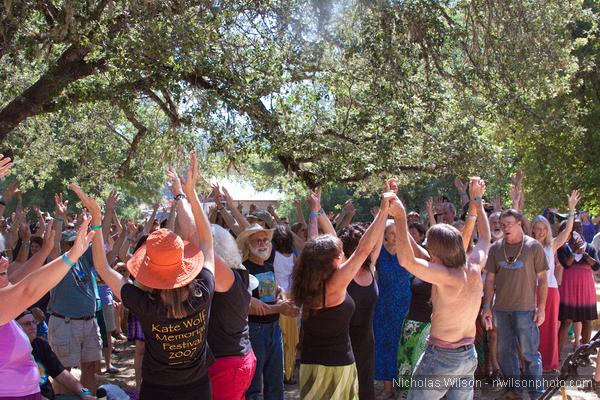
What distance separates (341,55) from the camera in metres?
9.14

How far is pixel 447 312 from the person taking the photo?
14.3 ft

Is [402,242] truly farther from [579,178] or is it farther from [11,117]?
[579,178]

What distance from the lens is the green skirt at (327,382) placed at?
4.27m

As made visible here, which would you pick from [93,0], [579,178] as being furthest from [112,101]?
[579,178]

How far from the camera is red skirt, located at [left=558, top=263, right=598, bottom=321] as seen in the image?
845cm

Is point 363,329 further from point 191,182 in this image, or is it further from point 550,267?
point 550,267

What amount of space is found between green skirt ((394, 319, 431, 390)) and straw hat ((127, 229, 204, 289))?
334 cm

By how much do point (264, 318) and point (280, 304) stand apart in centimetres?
30

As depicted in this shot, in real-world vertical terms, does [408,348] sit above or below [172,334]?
below

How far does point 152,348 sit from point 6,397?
0.90 meters

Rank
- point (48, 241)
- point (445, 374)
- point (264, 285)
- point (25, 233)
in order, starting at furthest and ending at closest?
point (25, 233), point (264, 285), point (48, 241), point (445, 374)

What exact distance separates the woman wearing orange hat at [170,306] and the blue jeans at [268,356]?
151cm

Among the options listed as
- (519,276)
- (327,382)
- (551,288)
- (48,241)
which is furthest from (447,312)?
(551,288)

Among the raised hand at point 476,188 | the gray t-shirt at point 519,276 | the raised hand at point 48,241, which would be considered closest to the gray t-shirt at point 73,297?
the raised hand at point 48,241
